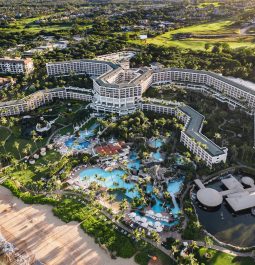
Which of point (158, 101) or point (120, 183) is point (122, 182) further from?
point (158, 101)

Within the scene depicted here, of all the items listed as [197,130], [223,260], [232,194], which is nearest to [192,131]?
[197,130]

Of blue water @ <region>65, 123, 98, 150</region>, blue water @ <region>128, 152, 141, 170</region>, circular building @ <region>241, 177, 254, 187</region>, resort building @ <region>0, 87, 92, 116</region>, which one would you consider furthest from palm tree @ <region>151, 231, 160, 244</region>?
resort building @ <region>0, 87, 92, 116</region>

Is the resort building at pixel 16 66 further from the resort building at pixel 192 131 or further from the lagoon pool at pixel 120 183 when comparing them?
the lagoon pool at pixel 120 183

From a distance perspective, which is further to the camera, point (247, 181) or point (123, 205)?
point (247, 181)

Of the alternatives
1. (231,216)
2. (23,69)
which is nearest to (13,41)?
(23,69)

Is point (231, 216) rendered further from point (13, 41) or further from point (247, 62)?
point (13, 41)

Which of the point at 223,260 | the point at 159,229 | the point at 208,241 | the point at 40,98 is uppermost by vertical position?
the point at 40,98
